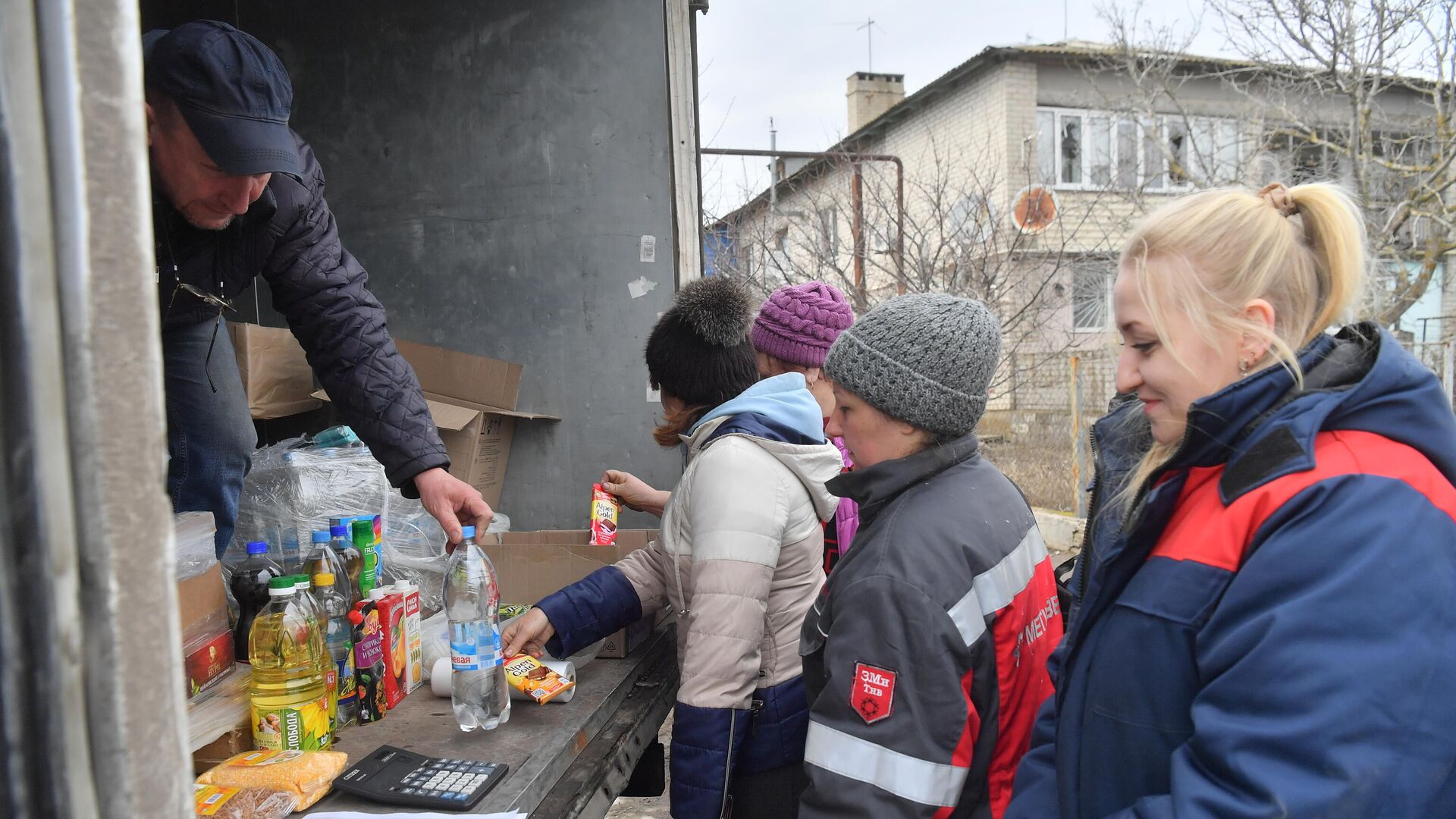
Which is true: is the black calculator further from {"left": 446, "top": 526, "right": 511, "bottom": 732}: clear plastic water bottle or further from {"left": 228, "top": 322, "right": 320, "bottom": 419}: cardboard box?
{"left": 228, "top": 322, "right": 320, "bottom": 419}: cardboard box

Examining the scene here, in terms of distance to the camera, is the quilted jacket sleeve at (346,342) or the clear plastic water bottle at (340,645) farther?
the quilted jacket sleeve at (346,342)

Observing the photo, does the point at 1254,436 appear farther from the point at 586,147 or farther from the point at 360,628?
the point at 586,147

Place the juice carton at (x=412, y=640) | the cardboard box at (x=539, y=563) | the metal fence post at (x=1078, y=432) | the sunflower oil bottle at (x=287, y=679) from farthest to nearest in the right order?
the metal fence post at (x=1078, y=432)
the cardboard box at (x=539, y=563)
the juice carton at (x=412, y=640)
the sunflower oil bottle at (x=287, y=679)

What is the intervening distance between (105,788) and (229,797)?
43.8 inches

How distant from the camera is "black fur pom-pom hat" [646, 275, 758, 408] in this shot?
8.21 ft

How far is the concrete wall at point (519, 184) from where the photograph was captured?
360cm

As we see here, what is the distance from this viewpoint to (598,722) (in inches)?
85.0

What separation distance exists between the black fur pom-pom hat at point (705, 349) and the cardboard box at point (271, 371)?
1.60 meters

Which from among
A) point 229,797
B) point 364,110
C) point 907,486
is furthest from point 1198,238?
point 364,110

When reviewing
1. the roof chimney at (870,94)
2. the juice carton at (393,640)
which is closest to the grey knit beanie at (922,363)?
the juice carton at (393,640)

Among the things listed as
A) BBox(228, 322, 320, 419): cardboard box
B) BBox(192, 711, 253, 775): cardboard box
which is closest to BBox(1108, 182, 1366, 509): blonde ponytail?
BBox(192, 711, 253, 775): cardboard box

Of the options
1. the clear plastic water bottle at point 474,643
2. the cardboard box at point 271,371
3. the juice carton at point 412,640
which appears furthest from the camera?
the cardboard box at point 271,371

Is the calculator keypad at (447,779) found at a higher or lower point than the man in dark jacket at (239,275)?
lower

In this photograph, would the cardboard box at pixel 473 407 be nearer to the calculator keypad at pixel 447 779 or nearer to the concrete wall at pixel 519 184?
the concrete wall at pixel 519 184
